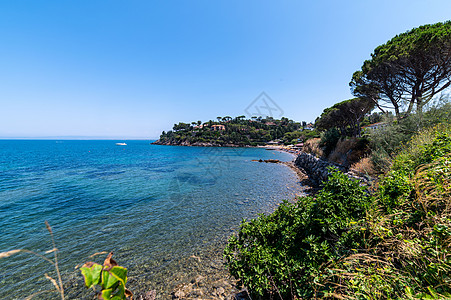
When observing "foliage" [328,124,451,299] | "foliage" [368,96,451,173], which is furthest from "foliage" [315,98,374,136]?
"foliage" [328,124,451,299]

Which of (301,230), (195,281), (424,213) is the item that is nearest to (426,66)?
(424,213)

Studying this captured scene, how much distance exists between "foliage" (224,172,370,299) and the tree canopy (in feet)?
41.9

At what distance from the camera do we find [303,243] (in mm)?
4879

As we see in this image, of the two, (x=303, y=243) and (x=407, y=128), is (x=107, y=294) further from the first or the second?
(x=407, y=128)

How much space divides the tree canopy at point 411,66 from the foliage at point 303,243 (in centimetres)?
1277

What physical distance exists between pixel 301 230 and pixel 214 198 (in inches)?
455

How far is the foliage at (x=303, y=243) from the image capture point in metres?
4.27

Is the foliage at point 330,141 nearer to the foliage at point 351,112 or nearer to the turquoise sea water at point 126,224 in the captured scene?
the foliage at point 351,112

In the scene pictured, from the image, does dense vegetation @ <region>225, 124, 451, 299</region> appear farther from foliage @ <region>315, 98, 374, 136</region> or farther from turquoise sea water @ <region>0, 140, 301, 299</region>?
foliage @ <region>315, 98, 374, 136</region>

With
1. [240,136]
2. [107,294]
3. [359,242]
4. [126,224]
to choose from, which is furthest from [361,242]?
[240,136]

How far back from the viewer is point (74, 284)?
689 cm

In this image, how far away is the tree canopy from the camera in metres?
14.1

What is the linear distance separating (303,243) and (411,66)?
2093 cm

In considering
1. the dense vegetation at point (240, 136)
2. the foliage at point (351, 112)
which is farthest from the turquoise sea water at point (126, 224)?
the dense vegetation at point (240, 136)
